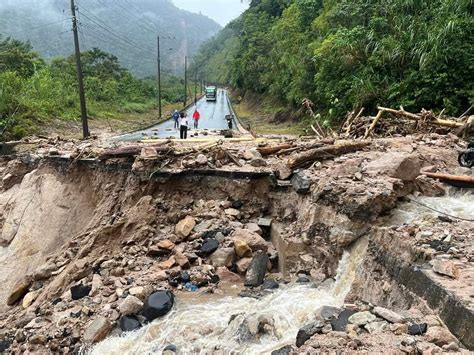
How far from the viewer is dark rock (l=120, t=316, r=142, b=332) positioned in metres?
5.95

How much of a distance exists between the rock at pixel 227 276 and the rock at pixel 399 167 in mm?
3190

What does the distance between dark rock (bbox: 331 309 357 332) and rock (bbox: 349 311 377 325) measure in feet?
0.27

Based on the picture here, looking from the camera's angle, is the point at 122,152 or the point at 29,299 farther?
the point at 122,152

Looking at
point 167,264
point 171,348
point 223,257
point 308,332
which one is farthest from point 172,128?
point 308,332

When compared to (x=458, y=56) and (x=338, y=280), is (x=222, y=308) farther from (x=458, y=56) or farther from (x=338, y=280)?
(x=458, y=56)

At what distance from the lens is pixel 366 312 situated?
4.50m

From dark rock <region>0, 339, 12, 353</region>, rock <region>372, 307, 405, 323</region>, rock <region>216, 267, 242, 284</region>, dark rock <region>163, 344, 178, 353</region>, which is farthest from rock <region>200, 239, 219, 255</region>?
rock <region>372, 307, 405, 323</region>

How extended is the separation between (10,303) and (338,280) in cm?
691

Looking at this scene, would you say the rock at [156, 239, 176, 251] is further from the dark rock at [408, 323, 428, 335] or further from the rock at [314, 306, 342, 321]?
A: the dark rock at [408, 323, 428, 335]

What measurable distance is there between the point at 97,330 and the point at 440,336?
4.65 meters

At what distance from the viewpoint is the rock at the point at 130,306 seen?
244 inches

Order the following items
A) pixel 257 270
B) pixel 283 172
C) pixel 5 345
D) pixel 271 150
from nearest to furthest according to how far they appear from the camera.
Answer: pixel 5 345 < pixel 257 270 < pixel 283 172 < pixel 271 150

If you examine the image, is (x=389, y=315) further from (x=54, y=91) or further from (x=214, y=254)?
(x=54, y=91)

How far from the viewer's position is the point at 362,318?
4.38 meters
